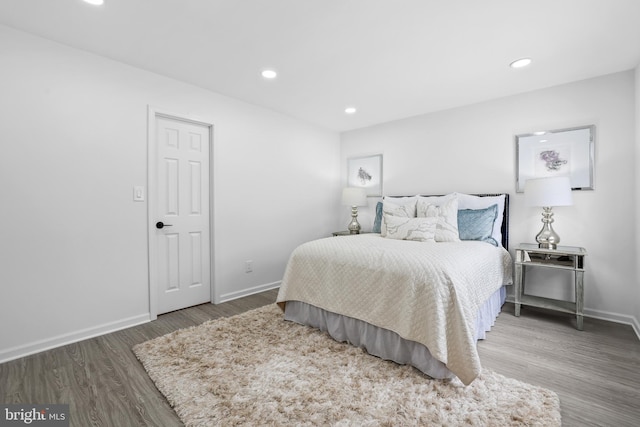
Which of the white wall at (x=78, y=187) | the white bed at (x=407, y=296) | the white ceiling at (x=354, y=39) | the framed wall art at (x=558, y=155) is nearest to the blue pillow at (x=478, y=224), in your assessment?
the white bed at (x=407, y=296)

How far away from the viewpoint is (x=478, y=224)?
119 inches

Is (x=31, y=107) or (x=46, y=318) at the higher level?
(x=31, y=107)

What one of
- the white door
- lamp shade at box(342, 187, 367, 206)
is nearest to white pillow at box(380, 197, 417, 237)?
lamp shade at box(342, 187, 367, 206)

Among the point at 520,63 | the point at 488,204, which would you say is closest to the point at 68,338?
the point at 488,204

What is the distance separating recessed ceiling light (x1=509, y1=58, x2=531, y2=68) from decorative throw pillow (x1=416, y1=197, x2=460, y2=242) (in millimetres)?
1345

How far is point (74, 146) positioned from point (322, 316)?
8.11 feet

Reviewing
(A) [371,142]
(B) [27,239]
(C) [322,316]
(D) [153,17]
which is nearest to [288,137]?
(A) [371,142]

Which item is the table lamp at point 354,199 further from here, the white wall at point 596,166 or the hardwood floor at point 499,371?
the hardwood floor at point 499,371

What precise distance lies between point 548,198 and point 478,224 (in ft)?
2.09

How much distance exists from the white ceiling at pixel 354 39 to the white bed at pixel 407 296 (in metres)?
1.54

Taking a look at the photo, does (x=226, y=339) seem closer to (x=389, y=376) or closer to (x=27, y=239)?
(x=389, y=376)

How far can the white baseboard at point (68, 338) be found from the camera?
2055 millimetres

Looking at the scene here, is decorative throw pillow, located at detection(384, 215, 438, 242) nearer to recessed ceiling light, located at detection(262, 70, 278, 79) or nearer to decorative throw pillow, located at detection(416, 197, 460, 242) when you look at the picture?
decorative throw pillow, located at detection(416, 197, 460, 242)

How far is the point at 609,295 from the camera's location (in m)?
2.74
